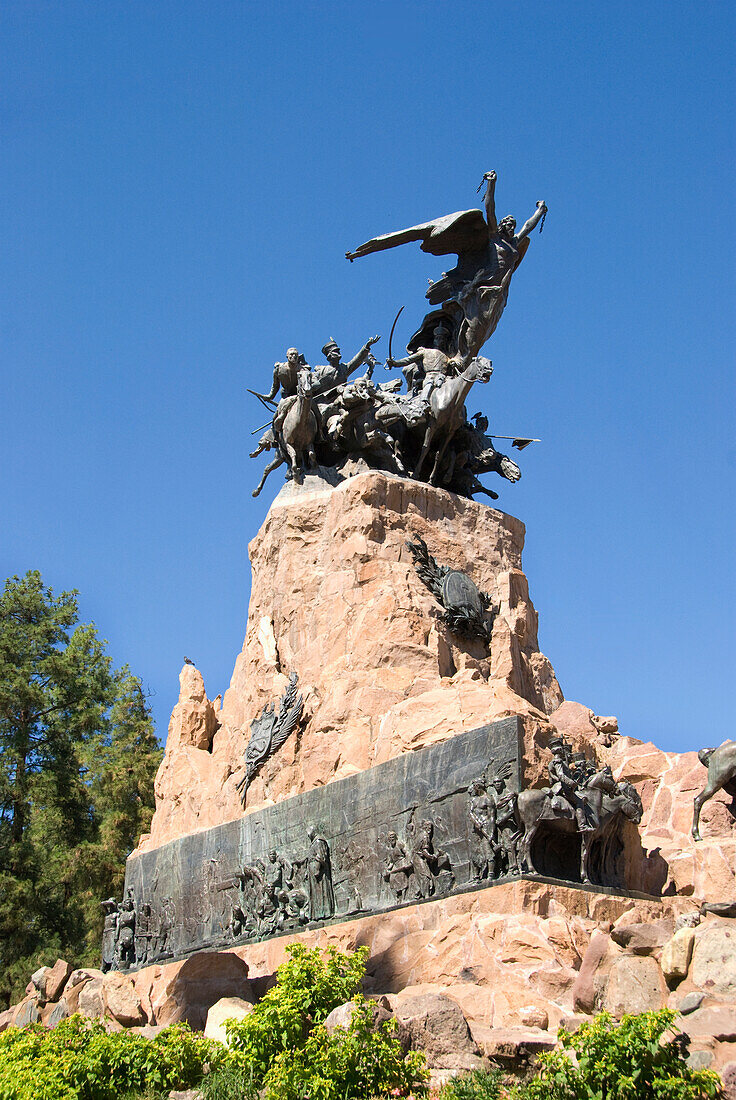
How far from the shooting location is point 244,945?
15680mm

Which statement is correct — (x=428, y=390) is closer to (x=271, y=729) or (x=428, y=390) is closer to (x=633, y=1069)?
(x=271, y=729)

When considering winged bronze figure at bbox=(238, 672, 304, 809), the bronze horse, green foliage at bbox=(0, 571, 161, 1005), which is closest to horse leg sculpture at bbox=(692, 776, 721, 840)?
the bronze horse

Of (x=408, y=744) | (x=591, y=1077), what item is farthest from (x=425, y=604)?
(x=591, y=1077)

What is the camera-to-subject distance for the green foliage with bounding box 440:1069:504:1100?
823 cm

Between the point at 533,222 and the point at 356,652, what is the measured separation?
29.2 feet

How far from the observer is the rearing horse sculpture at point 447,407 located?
62.1 ft

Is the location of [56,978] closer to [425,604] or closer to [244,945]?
[244,945]

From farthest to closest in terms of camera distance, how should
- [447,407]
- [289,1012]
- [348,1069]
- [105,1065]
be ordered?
[447,407] → [105,1065] → [289,1012] → [348,1069]

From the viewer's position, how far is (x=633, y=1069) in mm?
7602

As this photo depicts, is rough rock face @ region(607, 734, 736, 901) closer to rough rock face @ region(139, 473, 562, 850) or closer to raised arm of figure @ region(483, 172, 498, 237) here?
rough rock face @ region(139, 473, 562, 850)

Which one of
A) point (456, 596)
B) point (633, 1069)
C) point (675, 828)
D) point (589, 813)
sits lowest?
point (633, 1069)

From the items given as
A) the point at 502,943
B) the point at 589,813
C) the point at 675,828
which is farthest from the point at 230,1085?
the point at 675,828

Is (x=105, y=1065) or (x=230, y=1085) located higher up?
(x=105, y=1065)

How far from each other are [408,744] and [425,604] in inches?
108
